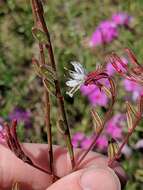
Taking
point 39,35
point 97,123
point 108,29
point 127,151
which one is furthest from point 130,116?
point 108,29

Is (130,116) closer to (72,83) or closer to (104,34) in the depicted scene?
(72,83)

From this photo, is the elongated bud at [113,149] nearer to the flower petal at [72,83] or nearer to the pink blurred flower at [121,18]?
the flower petal at [72,83]

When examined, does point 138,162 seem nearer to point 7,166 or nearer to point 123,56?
point 123,56

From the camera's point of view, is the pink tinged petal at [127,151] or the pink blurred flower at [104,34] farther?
the pink blurred flower at [104,34]

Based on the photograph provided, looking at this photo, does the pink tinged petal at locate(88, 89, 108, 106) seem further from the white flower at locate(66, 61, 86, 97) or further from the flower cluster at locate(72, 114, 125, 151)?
the white flower at locate(66, 61, 86, 97)

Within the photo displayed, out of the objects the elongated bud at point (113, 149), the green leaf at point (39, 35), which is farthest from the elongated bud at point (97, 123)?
the green leaf at point (39, 35)

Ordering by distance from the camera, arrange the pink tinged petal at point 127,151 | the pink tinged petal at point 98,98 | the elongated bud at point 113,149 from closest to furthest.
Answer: the elongated bud at point 113,149
the pink tinged petal at point 127,151
the pink tinged petal at point 98,98

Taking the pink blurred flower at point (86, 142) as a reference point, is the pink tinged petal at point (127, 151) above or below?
below
